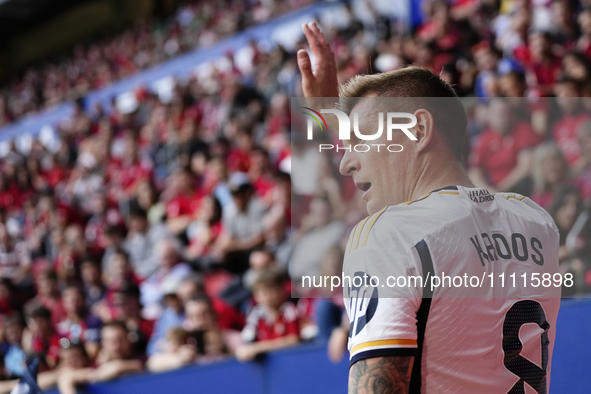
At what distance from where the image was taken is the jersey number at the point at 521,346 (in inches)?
42.1

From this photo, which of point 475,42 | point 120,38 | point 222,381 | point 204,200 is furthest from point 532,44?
point 120,38

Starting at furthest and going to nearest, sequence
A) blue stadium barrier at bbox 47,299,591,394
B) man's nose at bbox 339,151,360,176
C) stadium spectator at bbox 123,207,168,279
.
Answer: stadium spectator at bbox 123,207,168,279 < blue stadium barrier at bbox 47,299,591,394 < man's nose at bbox 339,151,360,176

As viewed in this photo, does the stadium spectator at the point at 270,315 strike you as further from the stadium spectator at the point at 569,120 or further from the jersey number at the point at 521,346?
the jersey number at the point at 521,346

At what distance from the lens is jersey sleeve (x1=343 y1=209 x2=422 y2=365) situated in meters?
0.98

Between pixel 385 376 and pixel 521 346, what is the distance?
0.29m

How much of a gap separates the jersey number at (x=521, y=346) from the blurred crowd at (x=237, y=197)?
629mm

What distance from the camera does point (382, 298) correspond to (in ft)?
3.26

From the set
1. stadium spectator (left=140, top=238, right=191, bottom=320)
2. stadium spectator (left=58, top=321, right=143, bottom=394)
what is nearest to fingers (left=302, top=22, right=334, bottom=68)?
stadium spectator (left=58, top=321, right=143, bottom=394)

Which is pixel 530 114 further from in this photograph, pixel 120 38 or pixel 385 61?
pixel 120 38

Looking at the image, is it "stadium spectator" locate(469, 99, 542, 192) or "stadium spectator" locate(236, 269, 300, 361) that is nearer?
"stadium spectator" locate(469, 99, 542, 192)

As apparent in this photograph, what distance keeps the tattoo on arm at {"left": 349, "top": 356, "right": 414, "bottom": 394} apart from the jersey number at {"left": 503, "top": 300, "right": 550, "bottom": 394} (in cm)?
21

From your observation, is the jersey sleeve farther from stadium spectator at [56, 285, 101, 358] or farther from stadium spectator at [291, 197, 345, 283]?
stadium spectator at [56, 285, 101, 358]

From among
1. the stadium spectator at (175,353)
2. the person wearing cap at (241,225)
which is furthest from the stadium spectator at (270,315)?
the person wearing cap at (241,225)

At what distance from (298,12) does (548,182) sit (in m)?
7.62
